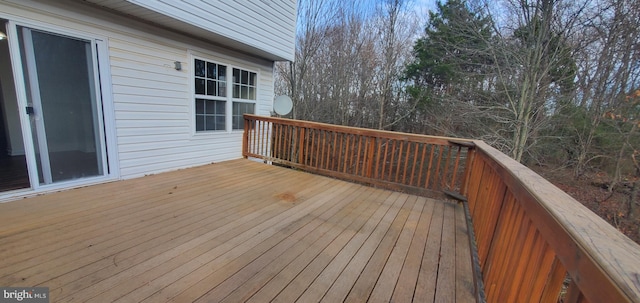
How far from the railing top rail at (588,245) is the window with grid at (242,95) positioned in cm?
505

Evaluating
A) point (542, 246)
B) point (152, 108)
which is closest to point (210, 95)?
point (152, 108)

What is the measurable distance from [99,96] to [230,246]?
279 cm

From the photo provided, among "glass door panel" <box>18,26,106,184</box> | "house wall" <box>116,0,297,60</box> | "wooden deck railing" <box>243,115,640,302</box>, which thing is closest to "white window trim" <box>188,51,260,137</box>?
"house wall" <box>116,0,297,60</box>

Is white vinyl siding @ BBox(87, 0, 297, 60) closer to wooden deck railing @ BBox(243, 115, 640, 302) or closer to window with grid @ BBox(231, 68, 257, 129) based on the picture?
window with grid @ BBox(231, 68, 257, 129)

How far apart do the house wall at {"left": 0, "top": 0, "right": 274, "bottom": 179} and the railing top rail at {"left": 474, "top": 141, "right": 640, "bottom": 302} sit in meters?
4.40

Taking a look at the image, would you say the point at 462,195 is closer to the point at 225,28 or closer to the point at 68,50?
the point at 225,28

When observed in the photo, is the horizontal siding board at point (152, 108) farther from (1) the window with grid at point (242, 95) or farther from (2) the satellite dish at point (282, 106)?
(2) the satellite dish at point (282, 106)

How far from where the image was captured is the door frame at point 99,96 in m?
2.60

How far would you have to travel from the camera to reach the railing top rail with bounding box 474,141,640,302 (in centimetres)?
54

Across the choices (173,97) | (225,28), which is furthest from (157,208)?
(225,28)

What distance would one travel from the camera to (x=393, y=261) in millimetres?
2029

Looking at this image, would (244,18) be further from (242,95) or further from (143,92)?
(143,92)
